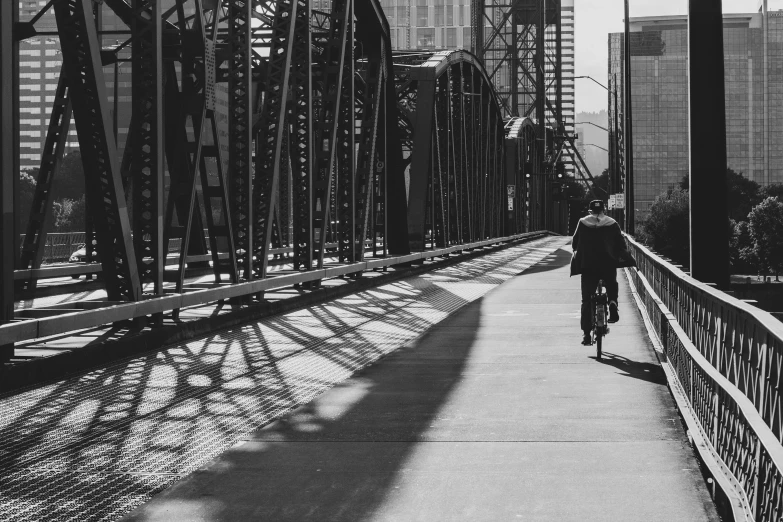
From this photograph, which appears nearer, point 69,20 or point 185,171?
point 69,20

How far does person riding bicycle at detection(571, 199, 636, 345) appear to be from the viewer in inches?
487

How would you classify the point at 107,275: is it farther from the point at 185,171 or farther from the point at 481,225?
the point at 481,225

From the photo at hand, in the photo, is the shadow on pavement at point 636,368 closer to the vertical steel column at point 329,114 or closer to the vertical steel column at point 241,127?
the vertical steel column at point 241,127

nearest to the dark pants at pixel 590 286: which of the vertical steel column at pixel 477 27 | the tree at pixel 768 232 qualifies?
the vertical steel column at pixel 477 27

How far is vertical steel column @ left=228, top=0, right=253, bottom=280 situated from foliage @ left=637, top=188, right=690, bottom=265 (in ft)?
396

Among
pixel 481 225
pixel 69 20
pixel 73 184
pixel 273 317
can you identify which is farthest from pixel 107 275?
pixel 73 184

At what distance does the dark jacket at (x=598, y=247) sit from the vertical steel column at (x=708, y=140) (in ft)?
9.57

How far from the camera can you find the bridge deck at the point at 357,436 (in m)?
5.73

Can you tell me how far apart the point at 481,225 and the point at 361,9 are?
73.3ft

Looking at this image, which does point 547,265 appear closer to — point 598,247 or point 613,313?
point 613,313

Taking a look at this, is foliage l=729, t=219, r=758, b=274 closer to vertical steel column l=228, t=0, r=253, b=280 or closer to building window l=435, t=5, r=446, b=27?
building window l=435, t=5, r=446, b=27

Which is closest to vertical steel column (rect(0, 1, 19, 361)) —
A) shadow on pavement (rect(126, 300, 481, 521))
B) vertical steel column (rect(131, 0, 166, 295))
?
shadow on pavement (rect(126, 300, 481, 521))

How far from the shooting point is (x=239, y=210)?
52.4 ft

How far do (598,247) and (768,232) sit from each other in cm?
12845
